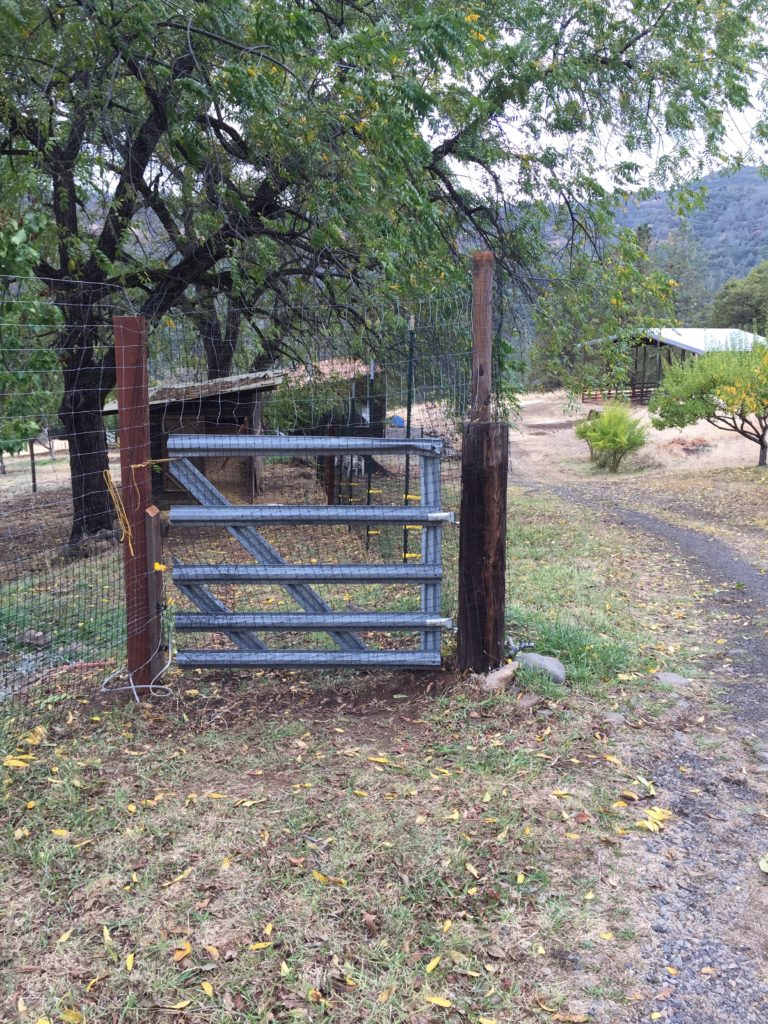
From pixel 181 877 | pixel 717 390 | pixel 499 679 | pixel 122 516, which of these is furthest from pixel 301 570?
pixel 717 390

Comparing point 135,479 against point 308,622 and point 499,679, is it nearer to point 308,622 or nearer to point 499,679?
point 308,622

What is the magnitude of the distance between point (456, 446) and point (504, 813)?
270 cm

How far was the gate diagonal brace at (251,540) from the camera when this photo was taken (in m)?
4.15

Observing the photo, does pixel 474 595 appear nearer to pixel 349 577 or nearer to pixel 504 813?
pixel 349 577

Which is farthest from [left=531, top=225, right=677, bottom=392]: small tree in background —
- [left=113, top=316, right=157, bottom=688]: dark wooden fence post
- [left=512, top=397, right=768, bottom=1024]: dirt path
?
[left=113, top=316, right=157, bottom=688]: dark wooden fence post

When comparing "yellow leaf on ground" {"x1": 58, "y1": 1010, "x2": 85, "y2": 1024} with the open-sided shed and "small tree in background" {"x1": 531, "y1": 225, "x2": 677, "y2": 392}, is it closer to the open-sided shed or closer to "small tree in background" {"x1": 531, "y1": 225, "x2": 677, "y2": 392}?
"small tree in background" {"x1": 531, "y1": 225, "x2": 677, "y2": 392}

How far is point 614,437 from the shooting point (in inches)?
876

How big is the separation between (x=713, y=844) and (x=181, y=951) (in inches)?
80.0

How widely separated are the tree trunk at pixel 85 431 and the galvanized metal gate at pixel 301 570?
4.66 meters

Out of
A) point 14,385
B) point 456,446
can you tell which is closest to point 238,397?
point 14,385

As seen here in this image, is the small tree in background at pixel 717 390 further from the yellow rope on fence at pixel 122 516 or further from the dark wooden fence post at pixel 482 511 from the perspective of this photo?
the yellow rope on fence at pixel 122 516

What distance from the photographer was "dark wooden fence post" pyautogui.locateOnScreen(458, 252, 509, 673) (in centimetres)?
420

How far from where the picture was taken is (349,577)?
164 inches

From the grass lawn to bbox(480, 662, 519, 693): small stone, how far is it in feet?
0.22
